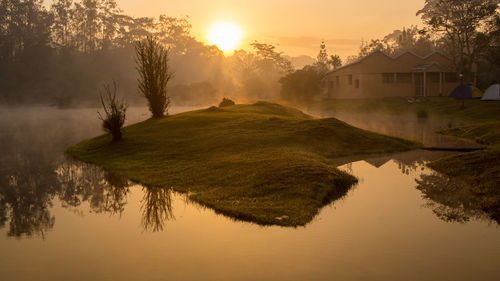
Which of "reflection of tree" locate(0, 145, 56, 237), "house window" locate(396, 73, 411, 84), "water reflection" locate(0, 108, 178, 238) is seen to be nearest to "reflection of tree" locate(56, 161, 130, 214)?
"water reflection" locate(0, 108, 178, 238)

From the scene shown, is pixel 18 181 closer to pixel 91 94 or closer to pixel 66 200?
pixel 66 200

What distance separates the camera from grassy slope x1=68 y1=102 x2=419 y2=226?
11570mm

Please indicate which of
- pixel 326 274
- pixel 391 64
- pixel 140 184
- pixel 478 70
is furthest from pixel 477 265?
pixel 478 70

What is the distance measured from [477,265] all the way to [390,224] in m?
2.36

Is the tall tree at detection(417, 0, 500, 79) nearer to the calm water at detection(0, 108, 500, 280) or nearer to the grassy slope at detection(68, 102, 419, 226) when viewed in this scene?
the grassy slope at detection(68, 102, 419, 226)

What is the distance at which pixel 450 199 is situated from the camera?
38.4ft

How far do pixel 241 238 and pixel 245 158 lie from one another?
7.53 m

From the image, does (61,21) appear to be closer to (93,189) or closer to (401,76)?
(401,76)

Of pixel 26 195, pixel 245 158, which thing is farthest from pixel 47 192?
pixel 245 158

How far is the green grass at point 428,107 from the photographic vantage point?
36.4m

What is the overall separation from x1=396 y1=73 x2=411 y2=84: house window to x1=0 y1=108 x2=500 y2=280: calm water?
43.5 metres

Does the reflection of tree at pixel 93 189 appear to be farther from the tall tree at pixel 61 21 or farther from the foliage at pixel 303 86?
the tall tree at pixel 61 21

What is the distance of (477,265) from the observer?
752cm

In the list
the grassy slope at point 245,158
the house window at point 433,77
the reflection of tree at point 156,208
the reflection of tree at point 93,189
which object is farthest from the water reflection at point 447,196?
the house window at point 433,77
